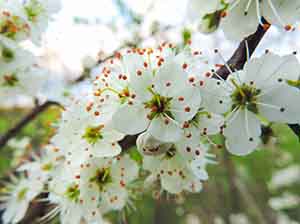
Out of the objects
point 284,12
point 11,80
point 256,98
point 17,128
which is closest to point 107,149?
point 256,98

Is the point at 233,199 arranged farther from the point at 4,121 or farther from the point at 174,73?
the point at 174,73

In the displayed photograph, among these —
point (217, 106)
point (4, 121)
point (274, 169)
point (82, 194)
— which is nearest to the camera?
point (217, 106)

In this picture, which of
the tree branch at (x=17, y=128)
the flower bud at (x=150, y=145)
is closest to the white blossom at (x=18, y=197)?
the tree branch at (x=17, y=128)

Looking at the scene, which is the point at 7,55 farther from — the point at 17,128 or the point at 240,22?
the point at 240,22

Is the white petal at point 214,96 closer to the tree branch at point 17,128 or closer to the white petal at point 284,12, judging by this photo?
the white petal at point 284,12

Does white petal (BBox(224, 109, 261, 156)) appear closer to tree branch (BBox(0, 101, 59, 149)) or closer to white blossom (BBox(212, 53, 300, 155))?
white blossom (BBox(212, 53, 300, 155))

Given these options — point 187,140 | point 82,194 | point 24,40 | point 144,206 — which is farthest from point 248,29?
point 144,206
